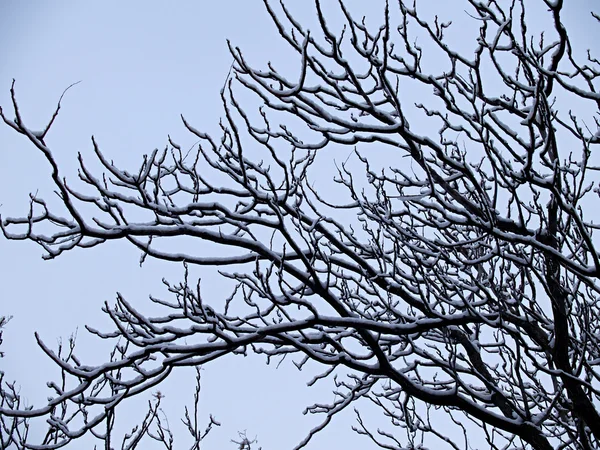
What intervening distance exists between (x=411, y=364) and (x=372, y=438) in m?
1.26

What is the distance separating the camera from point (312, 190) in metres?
4.38

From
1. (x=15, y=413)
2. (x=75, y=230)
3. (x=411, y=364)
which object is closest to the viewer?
(x=15, y=413)

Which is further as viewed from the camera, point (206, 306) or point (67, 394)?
point (206, 306)

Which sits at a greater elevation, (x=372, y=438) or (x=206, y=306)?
(x=206, y=306)

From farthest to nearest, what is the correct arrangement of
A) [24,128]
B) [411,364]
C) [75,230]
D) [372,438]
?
[372,438] → [411,364] → [75,230] → [24,128]

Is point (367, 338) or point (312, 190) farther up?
point (312, 190)

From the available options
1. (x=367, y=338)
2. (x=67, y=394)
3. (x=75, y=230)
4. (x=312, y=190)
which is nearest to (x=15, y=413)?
(x=67, y=394)

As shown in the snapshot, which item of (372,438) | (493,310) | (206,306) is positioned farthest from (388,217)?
(372,438)

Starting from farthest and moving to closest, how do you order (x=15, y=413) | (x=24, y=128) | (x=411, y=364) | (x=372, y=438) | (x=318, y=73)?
(x=372, y=438) < (x=411, y=364) < (x=318, y=73) < (x=15, y=413) < (x=24, y=128)

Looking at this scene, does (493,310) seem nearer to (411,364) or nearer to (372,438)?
(411,364)

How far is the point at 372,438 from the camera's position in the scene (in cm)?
503

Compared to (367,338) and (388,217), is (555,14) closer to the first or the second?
(388,217)

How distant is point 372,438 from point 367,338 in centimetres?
227

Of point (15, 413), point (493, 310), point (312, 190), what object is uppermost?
point (312, 190)
